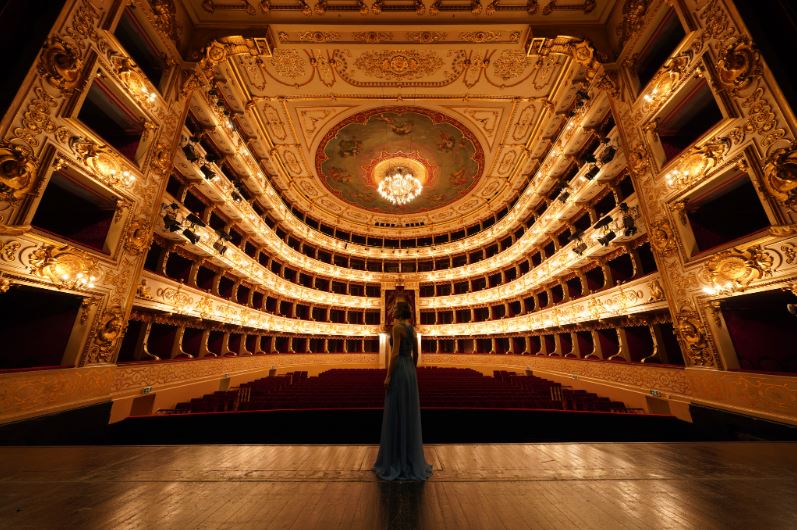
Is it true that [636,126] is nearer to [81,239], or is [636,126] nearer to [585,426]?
[585,426]

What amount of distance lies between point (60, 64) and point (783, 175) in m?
11.4

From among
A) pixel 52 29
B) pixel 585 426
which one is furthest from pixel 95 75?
pixel 585 426

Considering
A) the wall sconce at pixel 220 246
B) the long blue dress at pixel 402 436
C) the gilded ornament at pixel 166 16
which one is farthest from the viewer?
the wall sconce at pixel 220 246

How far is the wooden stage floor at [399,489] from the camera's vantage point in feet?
7.78

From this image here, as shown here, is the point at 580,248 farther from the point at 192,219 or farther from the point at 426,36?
the point at 192,219

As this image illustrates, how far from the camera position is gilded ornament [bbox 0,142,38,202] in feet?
12.5

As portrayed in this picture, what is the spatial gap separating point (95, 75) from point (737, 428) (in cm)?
1359

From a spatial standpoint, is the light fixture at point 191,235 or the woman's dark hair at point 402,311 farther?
the light fixture at point 191,235

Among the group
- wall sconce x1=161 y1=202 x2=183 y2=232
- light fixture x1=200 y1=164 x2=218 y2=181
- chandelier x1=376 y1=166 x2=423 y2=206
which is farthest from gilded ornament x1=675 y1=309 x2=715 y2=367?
light fixture x1=200 y1=164 x2=218 y2=181

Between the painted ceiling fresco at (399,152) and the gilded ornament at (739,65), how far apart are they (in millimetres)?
8937

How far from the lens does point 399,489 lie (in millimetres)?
2840

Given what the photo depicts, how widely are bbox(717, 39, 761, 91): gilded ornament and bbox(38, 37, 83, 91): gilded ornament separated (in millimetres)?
11153

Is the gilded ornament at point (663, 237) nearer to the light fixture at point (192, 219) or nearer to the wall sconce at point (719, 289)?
the wall sconce at point (719, 289)

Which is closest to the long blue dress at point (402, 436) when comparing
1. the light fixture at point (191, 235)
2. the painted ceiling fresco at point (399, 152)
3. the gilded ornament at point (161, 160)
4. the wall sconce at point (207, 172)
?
the gilded ornament at point (161, 160)
